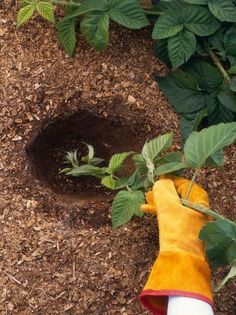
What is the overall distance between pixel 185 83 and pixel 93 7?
39 centimetres

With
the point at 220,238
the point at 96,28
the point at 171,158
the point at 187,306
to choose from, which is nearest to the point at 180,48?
the point at 96,28

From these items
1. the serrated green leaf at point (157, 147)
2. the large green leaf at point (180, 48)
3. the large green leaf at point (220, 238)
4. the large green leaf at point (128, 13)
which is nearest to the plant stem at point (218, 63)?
the large green leaf at point (180, 48)

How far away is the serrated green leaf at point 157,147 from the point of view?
174 cm

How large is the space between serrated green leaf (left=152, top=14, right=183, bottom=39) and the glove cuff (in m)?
0.76

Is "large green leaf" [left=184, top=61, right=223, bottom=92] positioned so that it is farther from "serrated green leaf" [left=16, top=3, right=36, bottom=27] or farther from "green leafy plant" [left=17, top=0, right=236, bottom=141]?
"serrated green leaf" [left=16, top=3, right=36, bottom=27]

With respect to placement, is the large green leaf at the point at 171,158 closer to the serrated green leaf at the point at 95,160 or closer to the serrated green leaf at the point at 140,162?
the serrated green leaf at the point at 140,162

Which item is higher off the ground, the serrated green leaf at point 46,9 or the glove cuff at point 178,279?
the serrated green leaf at point 46,9

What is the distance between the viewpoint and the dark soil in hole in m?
2.15

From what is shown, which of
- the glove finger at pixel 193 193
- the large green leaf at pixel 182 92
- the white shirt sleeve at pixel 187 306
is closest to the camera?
the white shirt sleeve at pixel 187 306

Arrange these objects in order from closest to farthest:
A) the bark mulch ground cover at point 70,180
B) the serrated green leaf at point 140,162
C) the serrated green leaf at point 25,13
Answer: the serrated green leaf at point 140,162 → the bark mulch ground cover at point 70,180 → the serrated green leaf at point 25,13

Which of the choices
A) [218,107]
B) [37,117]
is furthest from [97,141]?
[218,107]

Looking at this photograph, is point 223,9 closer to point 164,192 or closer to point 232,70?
point 232,70

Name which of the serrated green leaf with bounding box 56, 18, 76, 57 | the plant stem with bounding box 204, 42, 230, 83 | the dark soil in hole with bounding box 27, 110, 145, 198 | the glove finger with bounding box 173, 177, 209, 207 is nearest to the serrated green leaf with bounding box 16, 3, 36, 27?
the serrated green leaf with bounding box 56, 18, 76, 57

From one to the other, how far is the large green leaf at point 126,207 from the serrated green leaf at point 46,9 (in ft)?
2.05
